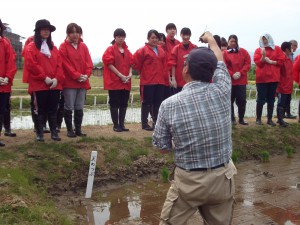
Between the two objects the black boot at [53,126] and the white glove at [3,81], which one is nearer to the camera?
the white glove at [3,81]

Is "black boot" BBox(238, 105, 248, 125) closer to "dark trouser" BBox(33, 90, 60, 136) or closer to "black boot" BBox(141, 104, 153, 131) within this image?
"black boot" BBox(141, 104, 153, 131)

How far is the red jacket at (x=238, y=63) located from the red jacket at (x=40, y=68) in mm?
3970

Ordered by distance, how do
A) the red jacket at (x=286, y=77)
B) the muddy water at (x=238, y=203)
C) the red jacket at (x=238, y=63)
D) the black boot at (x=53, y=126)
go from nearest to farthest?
the muddy water at (x=238, y=203) → the black boot at (x=53, y=126) → the red jacket at (x=238, y=63) → the red jacket at (x=286, y=77)

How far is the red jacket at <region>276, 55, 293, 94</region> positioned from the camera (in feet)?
31.3

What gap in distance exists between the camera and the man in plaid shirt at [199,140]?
9.22 feet

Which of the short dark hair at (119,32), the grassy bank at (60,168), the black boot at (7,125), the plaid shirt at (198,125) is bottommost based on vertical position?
the grassy bank at (60,168)

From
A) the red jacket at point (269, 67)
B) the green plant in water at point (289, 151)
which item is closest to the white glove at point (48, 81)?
the red jacket at point (269, 67)

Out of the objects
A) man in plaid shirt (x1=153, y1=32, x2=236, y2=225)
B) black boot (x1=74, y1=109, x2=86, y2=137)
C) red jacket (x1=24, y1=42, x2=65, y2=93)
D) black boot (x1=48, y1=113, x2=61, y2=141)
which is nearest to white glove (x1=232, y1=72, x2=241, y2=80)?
black boot (x1=74, y1=109, x2=86, y2=137)

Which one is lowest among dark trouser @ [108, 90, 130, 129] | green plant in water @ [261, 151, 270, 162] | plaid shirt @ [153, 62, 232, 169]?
green plant in water @ [261, 151, 270, 162]

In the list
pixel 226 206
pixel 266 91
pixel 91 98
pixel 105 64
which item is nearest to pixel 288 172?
pixel 266 91

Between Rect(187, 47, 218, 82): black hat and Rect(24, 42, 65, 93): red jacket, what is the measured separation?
3977 millimetres

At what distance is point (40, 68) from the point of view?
20.8 feet

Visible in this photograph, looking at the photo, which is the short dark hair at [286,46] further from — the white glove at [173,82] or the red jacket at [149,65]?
the red jacket at [149,65]

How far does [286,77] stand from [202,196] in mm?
7475
